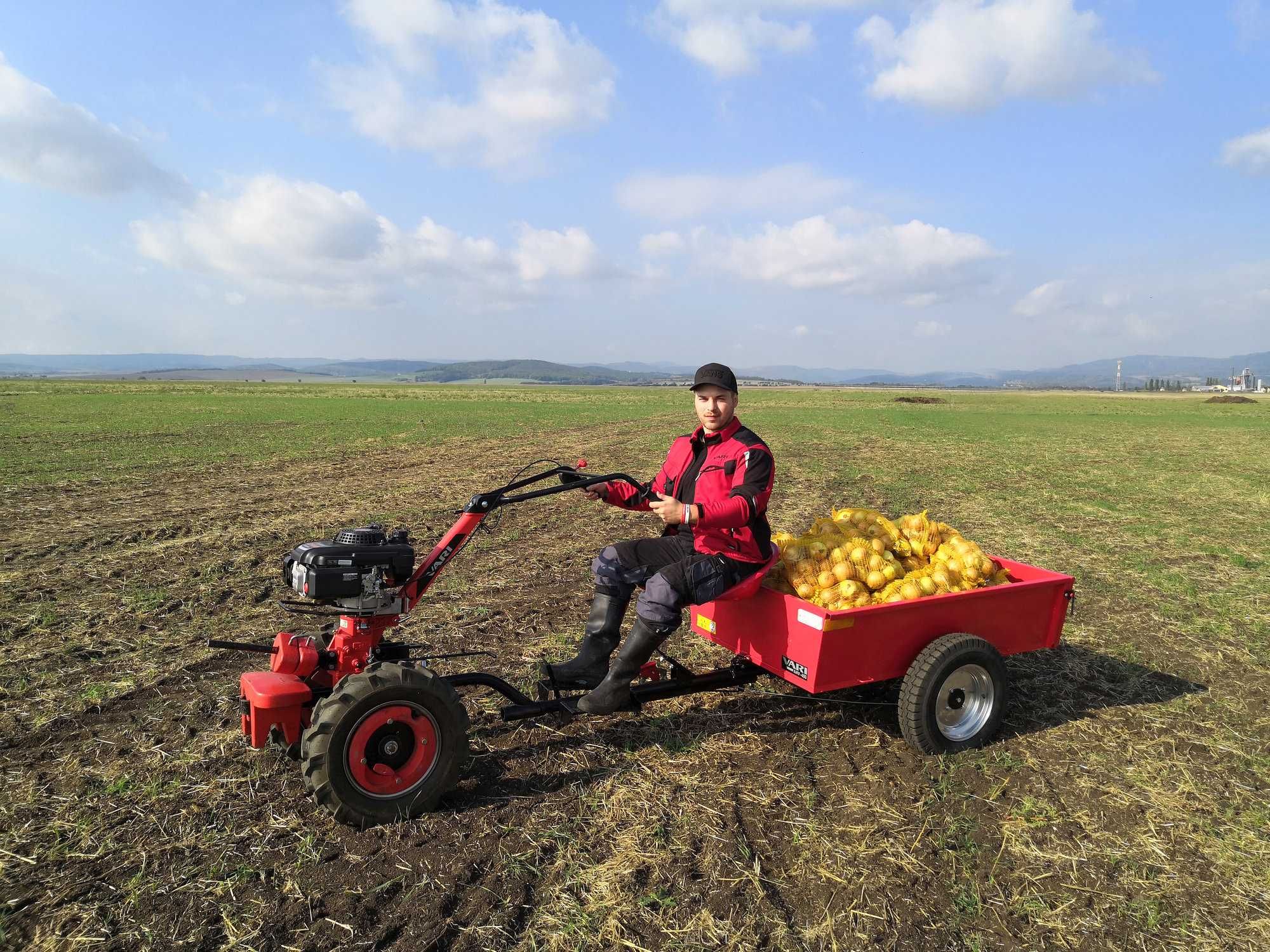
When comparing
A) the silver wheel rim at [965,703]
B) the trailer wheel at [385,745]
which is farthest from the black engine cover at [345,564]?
the silver wheel rim at [965,703]

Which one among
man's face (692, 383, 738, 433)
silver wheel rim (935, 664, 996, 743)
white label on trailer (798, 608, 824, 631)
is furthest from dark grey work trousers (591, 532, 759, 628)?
silver wheel rim (935, 664, 996, 743)

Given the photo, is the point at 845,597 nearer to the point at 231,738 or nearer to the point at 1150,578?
the point at 231,738

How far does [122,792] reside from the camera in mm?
3893

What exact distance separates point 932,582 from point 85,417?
3674 centimetres

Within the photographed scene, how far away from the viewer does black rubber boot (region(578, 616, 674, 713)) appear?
434 centimetres

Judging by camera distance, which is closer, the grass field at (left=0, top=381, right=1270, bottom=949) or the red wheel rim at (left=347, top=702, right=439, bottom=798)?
the grass field at (left=0, top=381, right=1270, bottom=949)

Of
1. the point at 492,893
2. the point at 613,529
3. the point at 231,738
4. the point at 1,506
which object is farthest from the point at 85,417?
the point at 492,893

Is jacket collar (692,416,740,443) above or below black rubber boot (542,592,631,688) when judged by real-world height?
above

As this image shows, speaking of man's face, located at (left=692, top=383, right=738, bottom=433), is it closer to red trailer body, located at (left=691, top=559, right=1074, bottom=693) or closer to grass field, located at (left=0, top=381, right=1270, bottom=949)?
red trailer body, located at (left=691, top=559, right=1074, bottom=693)

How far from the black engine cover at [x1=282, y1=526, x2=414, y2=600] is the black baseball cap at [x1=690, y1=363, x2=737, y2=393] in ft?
6.59

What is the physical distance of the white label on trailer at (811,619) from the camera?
412cm

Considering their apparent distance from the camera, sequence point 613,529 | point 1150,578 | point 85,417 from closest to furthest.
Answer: point 1150,578
point 613,529
point 85,417

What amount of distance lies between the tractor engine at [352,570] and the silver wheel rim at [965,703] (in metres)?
3.36

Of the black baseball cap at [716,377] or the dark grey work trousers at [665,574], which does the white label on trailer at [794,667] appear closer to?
the dark grey work trousers at [665,574]
